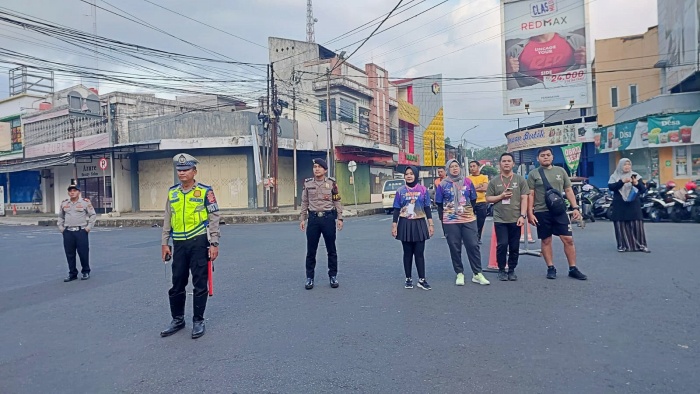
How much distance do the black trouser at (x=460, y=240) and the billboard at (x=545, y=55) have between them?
2195 centimetres

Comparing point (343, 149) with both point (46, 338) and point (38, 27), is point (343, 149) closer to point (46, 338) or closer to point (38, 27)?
point (38, 27)

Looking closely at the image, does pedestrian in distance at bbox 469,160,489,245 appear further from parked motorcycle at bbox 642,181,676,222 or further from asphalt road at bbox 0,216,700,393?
parked motorcycle at bbox 642,181,676,222

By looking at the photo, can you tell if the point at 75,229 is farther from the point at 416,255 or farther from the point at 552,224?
the point at 552,224

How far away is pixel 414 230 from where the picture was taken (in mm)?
6387

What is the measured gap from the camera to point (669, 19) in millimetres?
23938

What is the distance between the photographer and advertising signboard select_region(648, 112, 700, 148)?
20359 millimetres

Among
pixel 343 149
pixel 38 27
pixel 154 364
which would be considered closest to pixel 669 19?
pixel 343 149

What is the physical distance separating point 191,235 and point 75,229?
180 inches

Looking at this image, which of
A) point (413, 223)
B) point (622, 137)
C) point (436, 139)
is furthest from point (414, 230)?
point (436, 139)

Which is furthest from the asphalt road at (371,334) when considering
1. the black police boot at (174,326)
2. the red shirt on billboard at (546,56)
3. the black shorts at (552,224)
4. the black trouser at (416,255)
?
the red shirt on billboard at (546,56)

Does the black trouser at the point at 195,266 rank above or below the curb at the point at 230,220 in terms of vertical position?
above

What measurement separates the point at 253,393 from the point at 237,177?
2378cm

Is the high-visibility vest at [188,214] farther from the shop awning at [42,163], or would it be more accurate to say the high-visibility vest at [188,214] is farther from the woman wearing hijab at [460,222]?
the shop awning at [42,163]

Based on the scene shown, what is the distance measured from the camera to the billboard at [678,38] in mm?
20536
